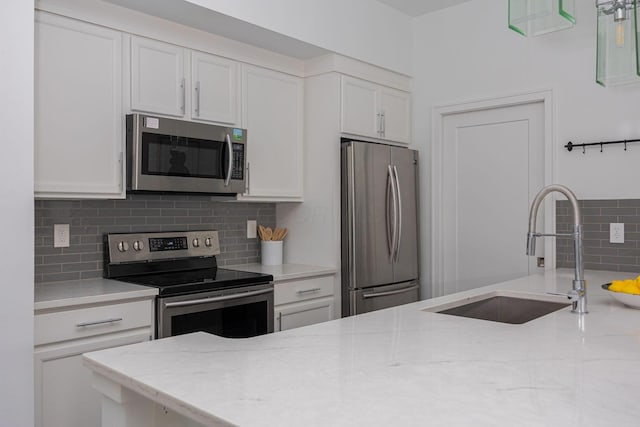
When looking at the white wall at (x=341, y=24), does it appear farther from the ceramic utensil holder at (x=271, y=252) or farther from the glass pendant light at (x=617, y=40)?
the glass pendant light at (x=617, y=40)

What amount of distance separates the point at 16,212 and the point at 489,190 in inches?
118

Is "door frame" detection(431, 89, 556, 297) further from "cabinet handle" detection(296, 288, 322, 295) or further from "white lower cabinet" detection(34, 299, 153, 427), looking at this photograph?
"white lower cabinet" detection(34, 299, 153, 427)

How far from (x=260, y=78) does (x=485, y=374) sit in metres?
2.68

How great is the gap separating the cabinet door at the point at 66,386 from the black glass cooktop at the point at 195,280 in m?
0.34

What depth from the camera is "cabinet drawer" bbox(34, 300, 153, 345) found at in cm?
224

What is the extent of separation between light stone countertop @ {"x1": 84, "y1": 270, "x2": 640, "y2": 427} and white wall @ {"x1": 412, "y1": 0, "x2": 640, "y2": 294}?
1.83 meters

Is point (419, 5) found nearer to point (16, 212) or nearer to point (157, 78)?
point (157, 78)

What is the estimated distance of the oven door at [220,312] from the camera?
2.61m

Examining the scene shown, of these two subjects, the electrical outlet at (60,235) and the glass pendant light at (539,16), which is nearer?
the glass pendant light at (539,16)

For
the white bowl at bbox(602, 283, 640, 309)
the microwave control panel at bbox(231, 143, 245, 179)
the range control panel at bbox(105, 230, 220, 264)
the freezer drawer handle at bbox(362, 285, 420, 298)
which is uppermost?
the microwave control panel at bbox(231, 143, 245, 179)

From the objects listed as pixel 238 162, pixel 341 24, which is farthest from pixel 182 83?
pixel 341 24

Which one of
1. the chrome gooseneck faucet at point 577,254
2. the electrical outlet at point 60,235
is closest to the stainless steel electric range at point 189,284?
the electrical outlet at point 60,235

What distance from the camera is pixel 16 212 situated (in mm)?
2133

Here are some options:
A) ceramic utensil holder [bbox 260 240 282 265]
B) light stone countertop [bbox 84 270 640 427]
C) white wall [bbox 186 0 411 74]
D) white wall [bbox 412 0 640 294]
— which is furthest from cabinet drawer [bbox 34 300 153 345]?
white wall [bbox 412 0 640 294]
